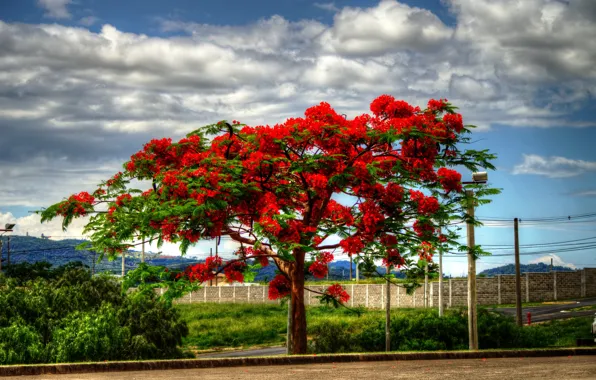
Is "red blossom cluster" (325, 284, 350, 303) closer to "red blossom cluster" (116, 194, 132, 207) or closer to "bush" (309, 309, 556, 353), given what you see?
"bush" (309, 309, 556, 353)

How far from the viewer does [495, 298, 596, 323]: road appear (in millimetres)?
46719

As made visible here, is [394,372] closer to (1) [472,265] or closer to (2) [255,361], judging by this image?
(2) [255,361]

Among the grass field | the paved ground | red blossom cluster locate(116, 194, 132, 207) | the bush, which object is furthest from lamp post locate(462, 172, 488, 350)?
the grass field

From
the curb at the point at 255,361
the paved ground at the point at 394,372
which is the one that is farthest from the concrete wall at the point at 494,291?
the paved ground at the point at 394,372

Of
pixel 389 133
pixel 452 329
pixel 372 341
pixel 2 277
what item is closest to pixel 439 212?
pixel 389 133

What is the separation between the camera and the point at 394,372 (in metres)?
13.0

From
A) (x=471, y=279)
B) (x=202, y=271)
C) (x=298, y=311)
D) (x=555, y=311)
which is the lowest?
(x=555, y=311)

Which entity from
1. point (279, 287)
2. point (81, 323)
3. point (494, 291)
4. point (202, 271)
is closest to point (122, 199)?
point (202, 271)

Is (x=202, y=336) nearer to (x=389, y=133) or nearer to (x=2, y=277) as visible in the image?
(x=2, y=277)

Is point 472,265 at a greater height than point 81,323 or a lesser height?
greater

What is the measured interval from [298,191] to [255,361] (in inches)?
265

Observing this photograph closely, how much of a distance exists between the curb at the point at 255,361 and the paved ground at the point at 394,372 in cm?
34

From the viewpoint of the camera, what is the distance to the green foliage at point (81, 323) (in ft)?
56.8

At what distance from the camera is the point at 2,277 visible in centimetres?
2270
